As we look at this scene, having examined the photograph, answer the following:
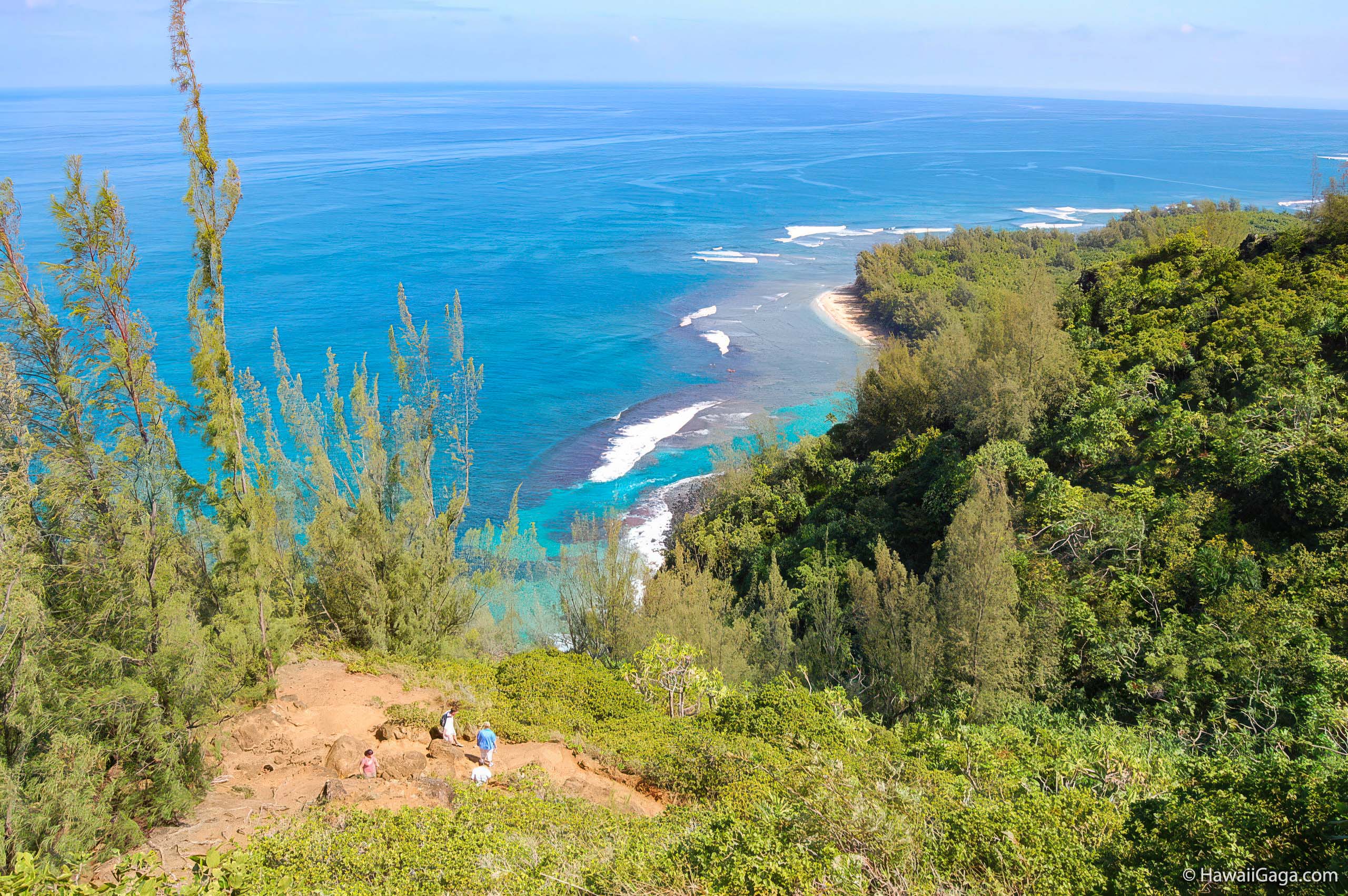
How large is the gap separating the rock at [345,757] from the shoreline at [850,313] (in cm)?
5068

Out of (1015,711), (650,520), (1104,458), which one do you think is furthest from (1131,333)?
(650,520)

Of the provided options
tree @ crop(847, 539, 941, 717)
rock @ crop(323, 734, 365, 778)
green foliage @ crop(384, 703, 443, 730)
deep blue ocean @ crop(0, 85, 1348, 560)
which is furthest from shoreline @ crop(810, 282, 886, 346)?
rock @ crop(323, 734, 365, 778)

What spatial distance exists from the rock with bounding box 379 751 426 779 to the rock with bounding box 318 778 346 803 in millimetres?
918

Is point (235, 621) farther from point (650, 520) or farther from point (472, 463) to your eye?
point (472, 463)

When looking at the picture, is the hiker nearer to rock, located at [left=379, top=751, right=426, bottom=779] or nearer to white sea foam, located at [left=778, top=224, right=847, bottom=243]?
rock, located at [left=379, top=751, right=426, bottom=779]

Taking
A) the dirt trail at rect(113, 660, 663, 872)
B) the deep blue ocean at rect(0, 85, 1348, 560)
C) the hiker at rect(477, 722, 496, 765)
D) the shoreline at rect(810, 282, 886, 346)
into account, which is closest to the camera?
the dirt trail at rect(113, 660, 663, 872)

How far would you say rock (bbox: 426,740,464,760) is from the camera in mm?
12664

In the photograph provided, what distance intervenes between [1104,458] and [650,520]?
19.7 meters

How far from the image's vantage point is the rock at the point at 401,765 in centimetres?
1194

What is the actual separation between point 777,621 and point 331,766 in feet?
36.4

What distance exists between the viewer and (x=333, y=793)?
10.8 m

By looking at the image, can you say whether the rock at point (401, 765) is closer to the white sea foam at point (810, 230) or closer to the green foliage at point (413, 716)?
the green foliage at point (413, 716)

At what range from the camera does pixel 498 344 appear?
2260 inches

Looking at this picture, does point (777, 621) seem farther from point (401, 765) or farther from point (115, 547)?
point (115, 547)
